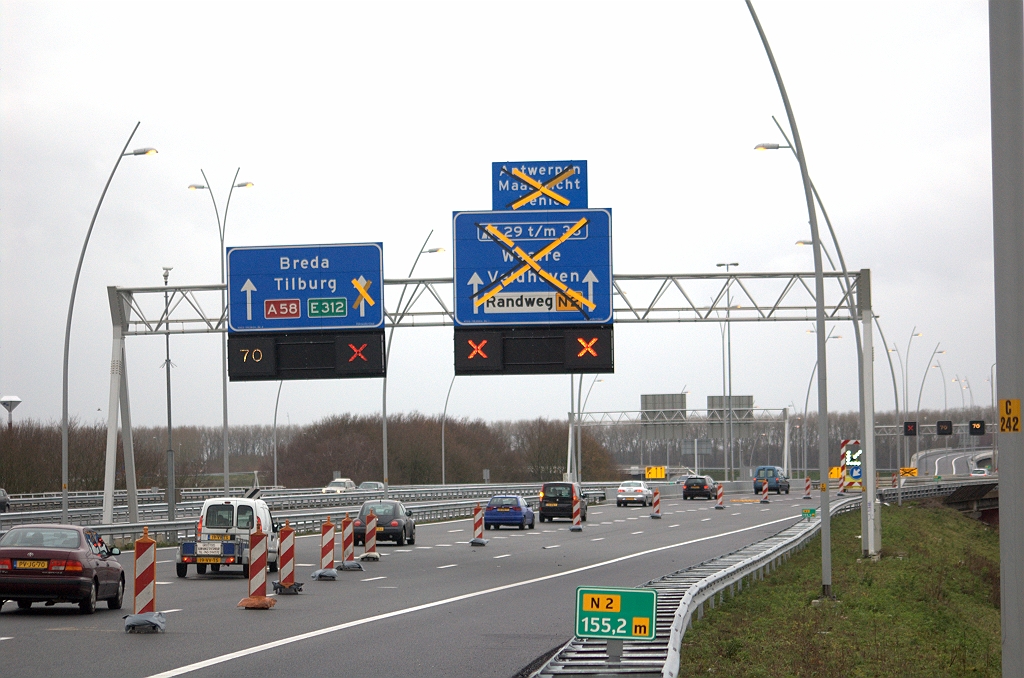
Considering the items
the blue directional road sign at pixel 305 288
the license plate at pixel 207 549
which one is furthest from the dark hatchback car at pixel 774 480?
the license plate at pixel 207 549

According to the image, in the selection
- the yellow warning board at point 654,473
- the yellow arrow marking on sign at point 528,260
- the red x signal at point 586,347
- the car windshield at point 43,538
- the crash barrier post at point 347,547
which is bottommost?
the yellow warning board at point 654,473

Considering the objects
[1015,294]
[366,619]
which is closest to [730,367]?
[366,619]

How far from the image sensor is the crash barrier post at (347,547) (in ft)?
97.1

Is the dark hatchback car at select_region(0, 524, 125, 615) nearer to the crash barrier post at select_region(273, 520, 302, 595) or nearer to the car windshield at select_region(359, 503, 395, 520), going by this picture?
the crash barrier post at select_region(273, 520, 302, 595)

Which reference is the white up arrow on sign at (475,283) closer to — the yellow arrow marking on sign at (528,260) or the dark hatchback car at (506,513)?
the yellow arrow marking on sign at (528,260)

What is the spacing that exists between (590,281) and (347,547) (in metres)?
8.95

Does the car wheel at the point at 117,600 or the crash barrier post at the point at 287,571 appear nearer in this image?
the car wheel at the point at 117,600

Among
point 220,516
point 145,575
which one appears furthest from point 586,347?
point 145,575

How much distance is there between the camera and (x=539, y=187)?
30016 millimetres

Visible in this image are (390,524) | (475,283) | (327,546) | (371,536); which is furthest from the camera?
(390,524)

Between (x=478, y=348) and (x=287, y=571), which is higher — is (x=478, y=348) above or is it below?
above

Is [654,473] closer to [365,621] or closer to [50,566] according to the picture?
[365,621]

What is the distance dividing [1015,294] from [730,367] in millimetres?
77621

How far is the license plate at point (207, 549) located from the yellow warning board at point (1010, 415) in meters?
22.8
